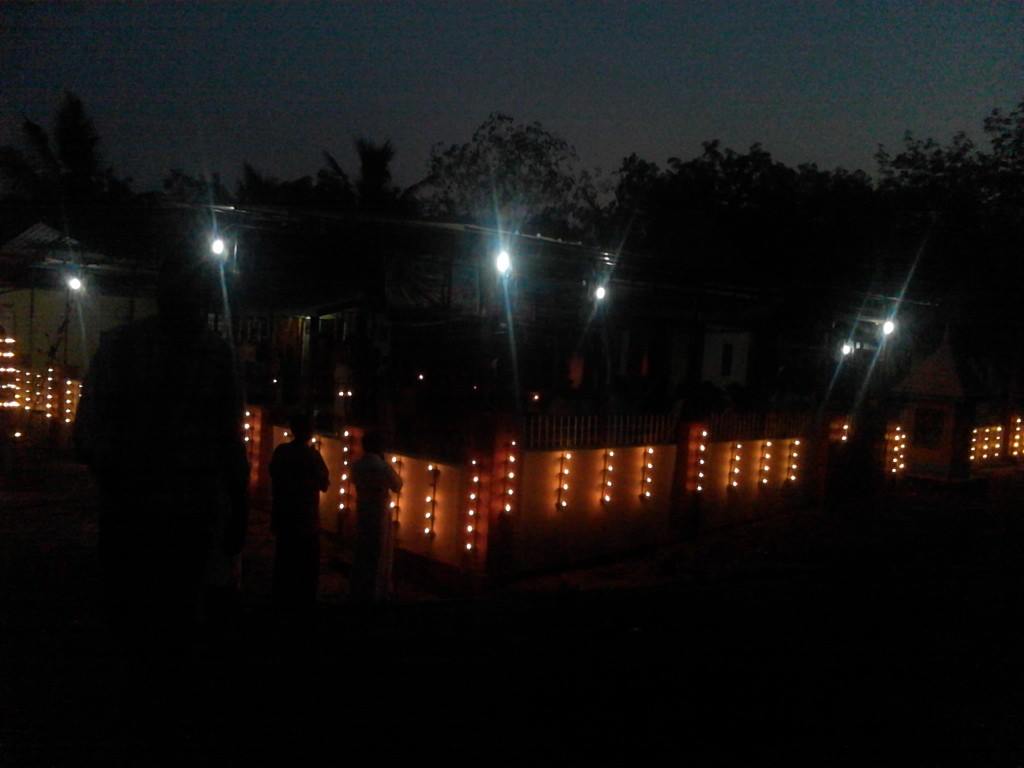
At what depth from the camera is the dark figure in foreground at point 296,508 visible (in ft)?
25.4

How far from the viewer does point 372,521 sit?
8086 mm

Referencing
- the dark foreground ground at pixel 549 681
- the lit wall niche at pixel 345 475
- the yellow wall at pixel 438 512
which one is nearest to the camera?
the dark foreground ground at pixel 549 681

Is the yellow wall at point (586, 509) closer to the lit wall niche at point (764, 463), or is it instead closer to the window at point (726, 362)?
the lit wall niche at point (764, 463)

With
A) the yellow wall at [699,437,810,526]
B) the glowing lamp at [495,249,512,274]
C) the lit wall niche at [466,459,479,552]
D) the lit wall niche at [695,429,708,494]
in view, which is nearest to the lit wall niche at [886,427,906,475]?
the yellow wall at [699,437,810,526]

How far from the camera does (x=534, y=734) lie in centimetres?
402

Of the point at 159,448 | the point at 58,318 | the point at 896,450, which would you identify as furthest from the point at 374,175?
the point at 159,448

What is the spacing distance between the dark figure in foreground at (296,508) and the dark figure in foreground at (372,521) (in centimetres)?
37

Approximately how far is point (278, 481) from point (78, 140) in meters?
27.9

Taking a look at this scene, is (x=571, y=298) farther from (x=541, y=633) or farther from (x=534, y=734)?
(x=534, y=734)

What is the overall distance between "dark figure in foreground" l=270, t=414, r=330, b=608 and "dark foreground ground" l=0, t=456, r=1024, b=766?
5.09ft

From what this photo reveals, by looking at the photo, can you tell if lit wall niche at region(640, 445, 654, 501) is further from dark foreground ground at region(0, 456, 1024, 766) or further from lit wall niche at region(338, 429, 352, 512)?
dark foreground ground at region(0, 456, 1024, 766)

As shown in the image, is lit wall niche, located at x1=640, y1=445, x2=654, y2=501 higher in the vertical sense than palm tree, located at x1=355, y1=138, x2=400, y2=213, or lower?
lower

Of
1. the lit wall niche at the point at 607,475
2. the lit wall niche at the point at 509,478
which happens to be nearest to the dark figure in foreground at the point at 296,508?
the lit wall niche at the point at 509,478

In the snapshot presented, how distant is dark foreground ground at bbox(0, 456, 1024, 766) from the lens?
3.68 metres
